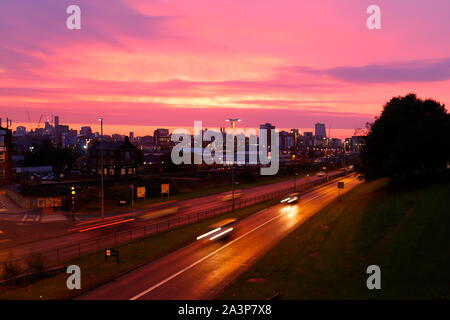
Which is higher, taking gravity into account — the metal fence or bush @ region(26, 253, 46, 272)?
bush @ region(26, 253, 46, 272)

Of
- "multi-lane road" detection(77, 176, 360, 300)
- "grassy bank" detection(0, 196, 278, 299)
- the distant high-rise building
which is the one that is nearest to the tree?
"multi-lane road" detection(77, 176, 360, 300)

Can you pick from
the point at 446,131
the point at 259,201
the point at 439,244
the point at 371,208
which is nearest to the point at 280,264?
the point at 439,244

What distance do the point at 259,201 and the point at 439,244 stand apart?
1468 inches

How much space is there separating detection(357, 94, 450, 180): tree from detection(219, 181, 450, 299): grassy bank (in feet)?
47.6

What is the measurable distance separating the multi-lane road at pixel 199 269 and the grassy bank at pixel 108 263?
814 mm

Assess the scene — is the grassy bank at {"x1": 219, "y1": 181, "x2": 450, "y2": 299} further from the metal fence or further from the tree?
the tree

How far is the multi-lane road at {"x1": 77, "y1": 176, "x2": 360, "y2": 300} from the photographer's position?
19.4m

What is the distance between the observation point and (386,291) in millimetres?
17516

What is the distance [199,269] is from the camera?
23391 millimetres

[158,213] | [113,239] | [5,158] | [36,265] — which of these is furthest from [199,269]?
[5,158]

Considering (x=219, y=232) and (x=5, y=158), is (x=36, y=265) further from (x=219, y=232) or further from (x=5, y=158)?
(x=5, y=158)

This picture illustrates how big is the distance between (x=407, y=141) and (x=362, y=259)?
3161 cm

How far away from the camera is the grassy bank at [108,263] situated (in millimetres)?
19266
